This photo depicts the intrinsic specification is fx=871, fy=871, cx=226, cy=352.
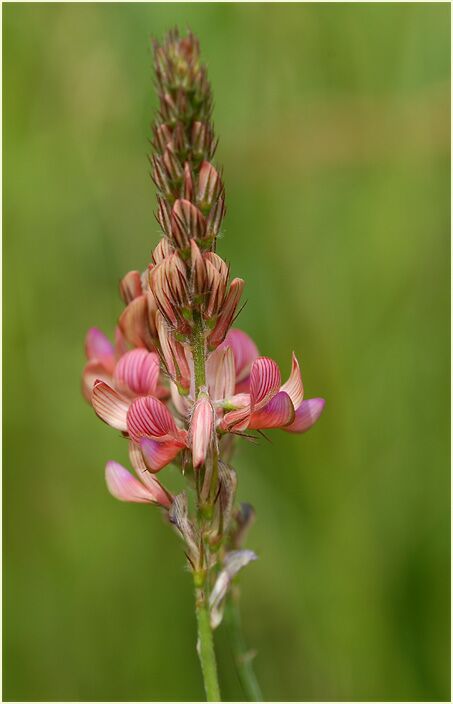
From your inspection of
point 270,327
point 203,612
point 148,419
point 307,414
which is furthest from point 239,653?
point 270,327

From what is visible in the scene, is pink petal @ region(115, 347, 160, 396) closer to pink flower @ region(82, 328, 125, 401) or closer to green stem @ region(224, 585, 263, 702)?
pink flower @ region(82, 328, 125, 401)

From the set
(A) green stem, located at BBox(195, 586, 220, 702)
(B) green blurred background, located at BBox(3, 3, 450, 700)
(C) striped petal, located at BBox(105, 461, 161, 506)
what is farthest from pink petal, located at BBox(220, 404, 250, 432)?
(B) green blurred background, located at BBox(3, 3, 450, 700)

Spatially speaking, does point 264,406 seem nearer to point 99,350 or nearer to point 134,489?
point 134,489

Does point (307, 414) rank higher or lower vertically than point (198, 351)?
lower

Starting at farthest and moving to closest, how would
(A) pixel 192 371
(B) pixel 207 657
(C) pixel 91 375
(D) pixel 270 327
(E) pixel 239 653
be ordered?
(D) pixel 270 327, (E) pixel 239 653, (C) pixel 91 375, (A) pixel 192 371, (B) pixel 207 657

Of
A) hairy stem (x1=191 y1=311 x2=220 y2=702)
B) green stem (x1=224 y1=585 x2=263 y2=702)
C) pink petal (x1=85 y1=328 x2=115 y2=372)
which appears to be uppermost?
pink petal (x1=85 y1=328 x2=115 y2=372)

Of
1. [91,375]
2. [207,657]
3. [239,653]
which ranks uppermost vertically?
[91,375]

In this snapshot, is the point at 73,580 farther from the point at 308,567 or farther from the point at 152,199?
the point at 152,199
